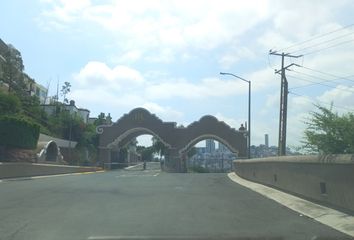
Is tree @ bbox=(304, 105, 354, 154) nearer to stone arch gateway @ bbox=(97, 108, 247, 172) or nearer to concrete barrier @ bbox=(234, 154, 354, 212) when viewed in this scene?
concrete barrier @ bbox=(234, 154, 354, 212)

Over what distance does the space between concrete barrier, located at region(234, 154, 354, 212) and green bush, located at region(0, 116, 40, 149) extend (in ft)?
77.1

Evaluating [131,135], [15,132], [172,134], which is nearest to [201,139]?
[172,134]

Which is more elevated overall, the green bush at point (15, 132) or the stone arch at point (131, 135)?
the stone arch at point (131, 135)

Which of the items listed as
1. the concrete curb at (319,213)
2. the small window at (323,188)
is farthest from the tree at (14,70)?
the small window at (323,188)

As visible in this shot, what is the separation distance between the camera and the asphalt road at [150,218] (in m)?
12.7

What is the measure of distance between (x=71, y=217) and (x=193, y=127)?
Result: 225ft

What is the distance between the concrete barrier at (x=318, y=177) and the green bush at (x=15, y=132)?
2351 cm

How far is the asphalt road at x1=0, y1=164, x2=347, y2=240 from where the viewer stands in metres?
12.7

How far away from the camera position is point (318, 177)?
18.5 m

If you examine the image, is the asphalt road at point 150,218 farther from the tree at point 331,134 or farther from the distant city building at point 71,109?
the distant city building at point 71,109

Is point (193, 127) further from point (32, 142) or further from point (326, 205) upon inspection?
point (326, 205)

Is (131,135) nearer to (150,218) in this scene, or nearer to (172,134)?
(172,134)

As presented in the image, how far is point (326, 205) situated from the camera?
17.4 m

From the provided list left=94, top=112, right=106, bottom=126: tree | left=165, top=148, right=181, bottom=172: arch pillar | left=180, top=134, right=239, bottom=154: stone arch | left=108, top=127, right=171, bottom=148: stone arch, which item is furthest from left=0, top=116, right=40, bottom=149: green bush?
left=94, top=112, right=106, bottom=126: tree
